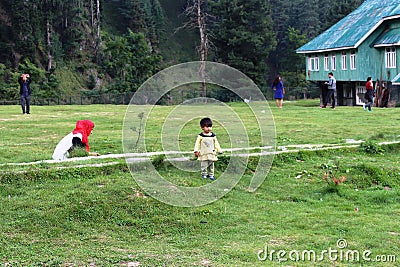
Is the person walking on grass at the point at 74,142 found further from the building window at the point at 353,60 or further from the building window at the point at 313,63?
the building window at the point at 313,63

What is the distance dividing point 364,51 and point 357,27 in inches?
94.9

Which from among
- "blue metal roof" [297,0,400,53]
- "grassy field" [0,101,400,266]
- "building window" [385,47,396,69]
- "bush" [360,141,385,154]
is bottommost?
"grassy field" [0,101,400,266]

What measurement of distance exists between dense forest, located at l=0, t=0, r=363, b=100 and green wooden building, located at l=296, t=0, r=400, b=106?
29.4 ft

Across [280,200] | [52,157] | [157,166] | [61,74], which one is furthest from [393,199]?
[61,74]

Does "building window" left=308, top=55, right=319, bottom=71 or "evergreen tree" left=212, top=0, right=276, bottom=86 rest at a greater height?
"evergreen tree" left=212, top=0, right=276, bottom=86

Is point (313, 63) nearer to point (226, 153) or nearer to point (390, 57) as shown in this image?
point (390, 57)

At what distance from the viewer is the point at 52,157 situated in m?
12.8

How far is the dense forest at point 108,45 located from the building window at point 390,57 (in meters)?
12.5

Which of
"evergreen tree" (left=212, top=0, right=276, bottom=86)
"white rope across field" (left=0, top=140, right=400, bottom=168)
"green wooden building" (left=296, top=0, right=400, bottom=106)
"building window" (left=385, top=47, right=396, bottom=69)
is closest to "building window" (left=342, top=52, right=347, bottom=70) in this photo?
"green wooden building" (left=296, top=0, right=400, bottom=106)

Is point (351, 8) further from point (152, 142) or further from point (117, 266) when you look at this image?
point (117, 266)

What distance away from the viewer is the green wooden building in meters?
34.4

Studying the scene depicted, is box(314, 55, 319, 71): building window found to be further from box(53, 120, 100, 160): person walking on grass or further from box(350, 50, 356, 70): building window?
box(53, 120, 100, 160): person walking on grass

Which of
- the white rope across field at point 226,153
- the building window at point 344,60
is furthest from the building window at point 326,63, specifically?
the white rope across field at point 226,153

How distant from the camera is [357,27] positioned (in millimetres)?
37625
